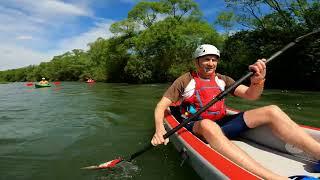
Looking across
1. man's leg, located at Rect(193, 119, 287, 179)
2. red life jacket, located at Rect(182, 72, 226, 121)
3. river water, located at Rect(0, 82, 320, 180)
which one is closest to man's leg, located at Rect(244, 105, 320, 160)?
red life jacket, located at Rect(182, 72, 226, 121)

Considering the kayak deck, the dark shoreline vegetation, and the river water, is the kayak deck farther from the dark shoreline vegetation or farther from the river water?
the dark shoreline vegetation

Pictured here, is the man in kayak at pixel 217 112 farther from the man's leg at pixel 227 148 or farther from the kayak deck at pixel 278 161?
the kayak deck at pixel 278 161

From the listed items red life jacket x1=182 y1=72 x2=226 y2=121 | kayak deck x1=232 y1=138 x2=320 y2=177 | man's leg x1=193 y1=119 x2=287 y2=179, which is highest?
red life jacket x1=182 y1=72 x2=226 y2=121

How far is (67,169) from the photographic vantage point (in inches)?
181

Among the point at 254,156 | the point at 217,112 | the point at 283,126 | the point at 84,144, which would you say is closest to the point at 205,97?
the point at 217,112

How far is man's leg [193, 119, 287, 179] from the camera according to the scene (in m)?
2.79

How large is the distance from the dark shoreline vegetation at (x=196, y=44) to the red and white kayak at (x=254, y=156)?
14.2 meters

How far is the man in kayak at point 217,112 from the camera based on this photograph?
131 inches

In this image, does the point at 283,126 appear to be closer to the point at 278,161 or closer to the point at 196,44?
the point at 278,161

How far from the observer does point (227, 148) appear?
318 cm

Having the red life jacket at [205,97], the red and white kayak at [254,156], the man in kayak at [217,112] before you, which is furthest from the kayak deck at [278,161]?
the red life jacket at [205,97]

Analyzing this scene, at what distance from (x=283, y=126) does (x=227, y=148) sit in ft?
2.25

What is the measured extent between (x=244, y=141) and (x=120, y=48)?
34087 mm

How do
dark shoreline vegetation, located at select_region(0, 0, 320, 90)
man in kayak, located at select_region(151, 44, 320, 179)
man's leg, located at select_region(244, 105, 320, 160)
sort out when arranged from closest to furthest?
1. man's leg, located at select_region(244, 105, 320, 160)
2. man in kayak, located at select_region(151, 44, 320, 179)
3. dark shoreline vegetation, located at select_region(0, 0, 320, 90)
